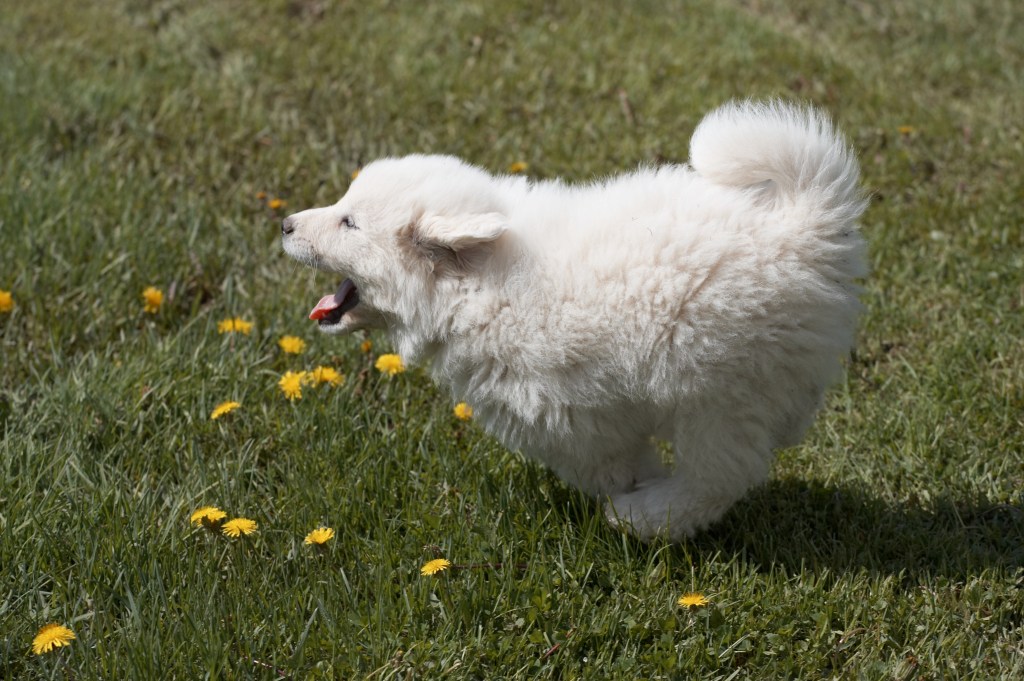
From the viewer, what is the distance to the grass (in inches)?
113

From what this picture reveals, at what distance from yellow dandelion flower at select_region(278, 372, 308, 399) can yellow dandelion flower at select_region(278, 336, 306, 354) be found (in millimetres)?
186

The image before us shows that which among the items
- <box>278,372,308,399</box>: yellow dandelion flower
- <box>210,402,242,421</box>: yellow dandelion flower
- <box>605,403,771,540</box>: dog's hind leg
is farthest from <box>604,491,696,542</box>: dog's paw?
<box>210,402,242,421</box>: yellow dandelion flower

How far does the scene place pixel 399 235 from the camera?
3.13m

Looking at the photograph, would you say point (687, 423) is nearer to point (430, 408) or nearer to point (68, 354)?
point (430, 408)

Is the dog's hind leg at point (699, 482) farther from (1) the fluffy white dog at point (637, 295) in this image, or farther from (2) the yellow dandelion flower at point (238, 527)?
(2) the yellow dandelion flower at point (238, 527)

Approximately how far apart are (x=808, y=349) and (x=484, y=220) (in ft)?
3.08

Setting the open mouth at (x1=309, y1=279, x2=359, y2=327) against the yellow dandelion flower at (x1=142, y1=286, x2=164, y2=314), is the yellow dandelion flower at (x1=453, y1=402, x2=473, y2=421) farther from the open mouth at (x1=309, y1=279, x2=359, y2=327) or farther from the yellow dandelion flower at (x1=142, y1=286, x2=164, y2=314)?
the yellow dandelion flower at (x1=142, y1=286, x2=164, y2=314)

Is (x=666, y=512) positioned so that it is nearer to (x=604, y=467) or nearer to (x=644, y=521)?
(x=644, y=521)

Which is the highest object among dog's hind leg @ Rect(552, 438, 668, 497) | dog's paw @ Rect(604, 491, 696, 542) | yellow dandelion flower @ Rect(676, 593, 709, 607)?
dog's hind leg @ Rect(552, 438, 668, 497)

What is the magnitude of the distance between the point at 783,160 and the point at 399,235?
42.6 inches

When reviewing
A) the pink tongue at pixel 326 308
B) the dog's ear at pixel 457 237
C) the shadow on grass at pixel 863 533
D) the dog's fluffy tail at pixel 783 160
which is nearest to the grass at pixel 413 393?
the shadow on grass at pixel 863 533

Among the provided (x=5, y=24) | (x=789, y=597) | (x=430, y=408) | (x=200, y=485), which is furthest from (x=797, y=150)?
(x=5, y=24)

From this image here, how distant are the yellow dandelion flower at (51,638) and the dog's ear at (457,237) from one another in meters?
A: 1.34

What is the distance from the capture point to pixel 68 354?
4.13 meters
